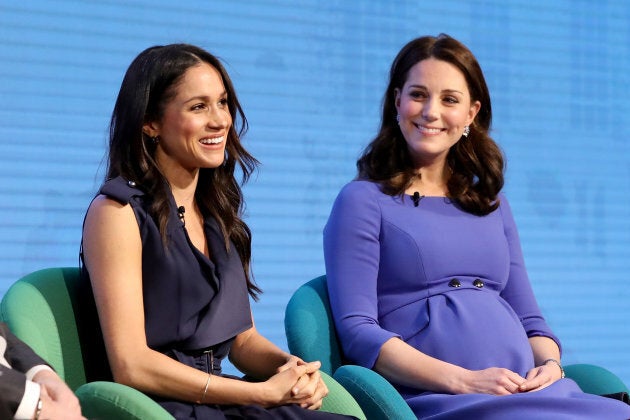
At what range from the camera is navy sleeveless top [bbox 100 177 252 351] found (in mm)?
2748

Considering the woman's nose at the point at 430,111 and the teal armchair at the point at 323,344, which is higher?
the woman's nose at the point at 430,111

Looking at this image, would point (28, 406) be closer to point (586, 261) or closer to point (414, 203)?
point (414, 203)

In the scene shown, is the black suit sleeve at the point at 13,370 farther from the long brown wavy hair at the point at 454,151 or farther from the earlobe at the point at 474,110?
the earlobe at the point at 474,110

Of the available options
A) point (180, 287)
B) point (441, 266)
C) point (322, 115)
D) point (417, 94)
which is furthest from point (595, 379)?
point (322, 115)

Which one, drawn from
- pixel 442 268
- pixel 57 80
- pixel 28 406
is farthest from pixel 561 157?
pixel 28 406

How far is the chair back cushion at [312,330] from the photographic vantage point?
126 inches

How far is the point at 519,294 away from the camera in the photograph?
3465 millimetres

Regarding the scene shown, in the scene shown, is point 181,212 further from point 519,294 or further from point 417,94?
point 519,294

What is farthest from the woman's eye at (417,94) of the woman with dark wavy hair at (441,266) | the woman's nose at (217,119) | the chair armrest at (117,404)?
the chair armrest at (117,404)

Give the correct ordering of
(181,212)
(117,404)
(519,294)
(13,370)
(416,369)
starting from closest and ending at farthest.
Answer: (13,370)
(117,404)
(181,212)
(416,369)
(519,294)

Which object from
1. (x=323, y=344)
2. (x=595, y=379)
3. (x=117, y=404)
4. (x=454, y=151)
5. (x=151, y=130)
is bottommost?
(x=595, y=379)

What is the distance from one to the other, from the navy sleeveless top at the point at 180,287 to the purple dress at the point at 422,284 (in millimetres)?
394

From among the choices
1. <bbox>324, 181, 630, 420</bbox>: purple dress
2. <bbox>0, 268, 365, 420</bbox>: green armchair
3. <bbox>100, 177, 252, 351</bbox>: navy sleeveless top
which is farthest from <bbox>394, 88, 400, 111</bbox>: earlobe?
<bbox>0, 268, 365, 420</bbox>: green armchair

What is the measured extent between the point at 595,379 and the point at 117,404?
1462 mm
